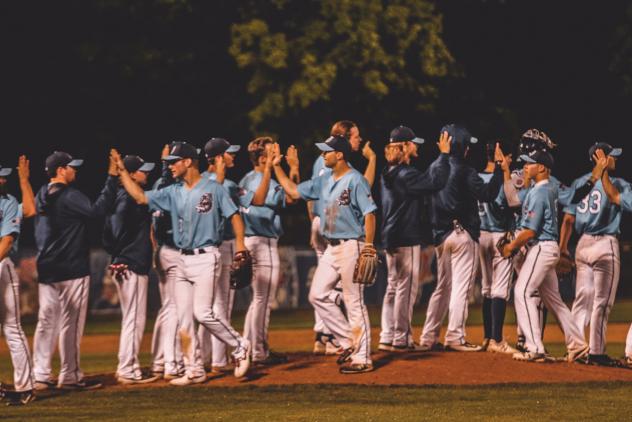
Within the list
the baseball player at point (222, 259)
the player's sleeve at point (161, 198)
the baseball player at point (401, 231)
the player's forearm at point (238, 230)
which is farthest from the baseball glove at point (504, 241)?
the player's sleeve at point (161, 198)

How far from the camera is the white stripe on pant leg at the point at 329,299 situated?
37.2 ft

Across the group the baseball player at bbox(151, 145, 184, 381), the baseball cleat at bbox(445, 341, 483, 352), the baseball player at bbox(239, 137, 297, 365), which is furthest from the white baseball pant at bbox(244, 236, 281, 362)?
the baseball cleat at bbox(445, 341, 483, 352)

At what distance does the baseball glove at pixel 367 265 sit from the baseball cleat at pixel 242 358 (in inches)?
48.0

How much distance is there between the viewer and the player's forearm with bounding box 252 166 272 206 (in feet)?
37.2

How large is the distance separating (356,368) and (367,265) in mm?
1041

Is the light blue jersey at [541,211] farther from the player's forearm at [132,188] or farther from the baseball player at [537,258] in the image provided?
the player's forearm at [132,188]

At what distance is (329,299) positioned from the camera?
1139 centimetres

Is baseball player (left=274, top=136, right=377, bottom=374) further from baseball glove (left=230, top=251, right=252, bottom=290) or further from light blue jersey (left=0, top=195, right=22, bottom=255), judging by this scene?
light blue jersey (left=0, top=195, right=22, bottom=255)

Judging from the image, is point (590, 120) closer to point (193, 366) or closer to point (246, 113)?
point (246, 113)

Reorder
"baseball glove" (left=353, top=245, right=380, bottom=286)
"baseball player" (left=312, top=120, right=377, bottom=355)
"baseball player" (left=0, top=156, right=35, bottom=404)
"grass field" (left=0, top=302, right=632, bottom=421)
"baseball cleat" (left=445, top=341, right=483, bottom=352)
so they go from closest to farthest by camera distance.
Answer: "grass field" (left=0, top=302, right=632, bottom=421) < "baseball player" (left=0, top=156, right=35, bottom=404) < "baseball glove" (left=353, top=245, right=380, bottom=286) < "baseball player" (left=312, top=120, right=377, bottom=355) < "baseball cleat" (left=445, top=341, right=483, bottom=352)

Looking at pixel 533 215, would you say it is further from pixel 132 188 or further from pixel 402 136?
pixel 132 188

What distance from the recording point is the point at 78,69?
2859cm

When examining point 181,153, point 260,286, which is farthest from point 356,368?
point 181,153

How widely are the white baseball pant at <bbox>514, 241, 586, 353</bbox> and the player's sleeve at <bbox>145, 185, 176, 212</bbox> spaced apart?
11.4ft
